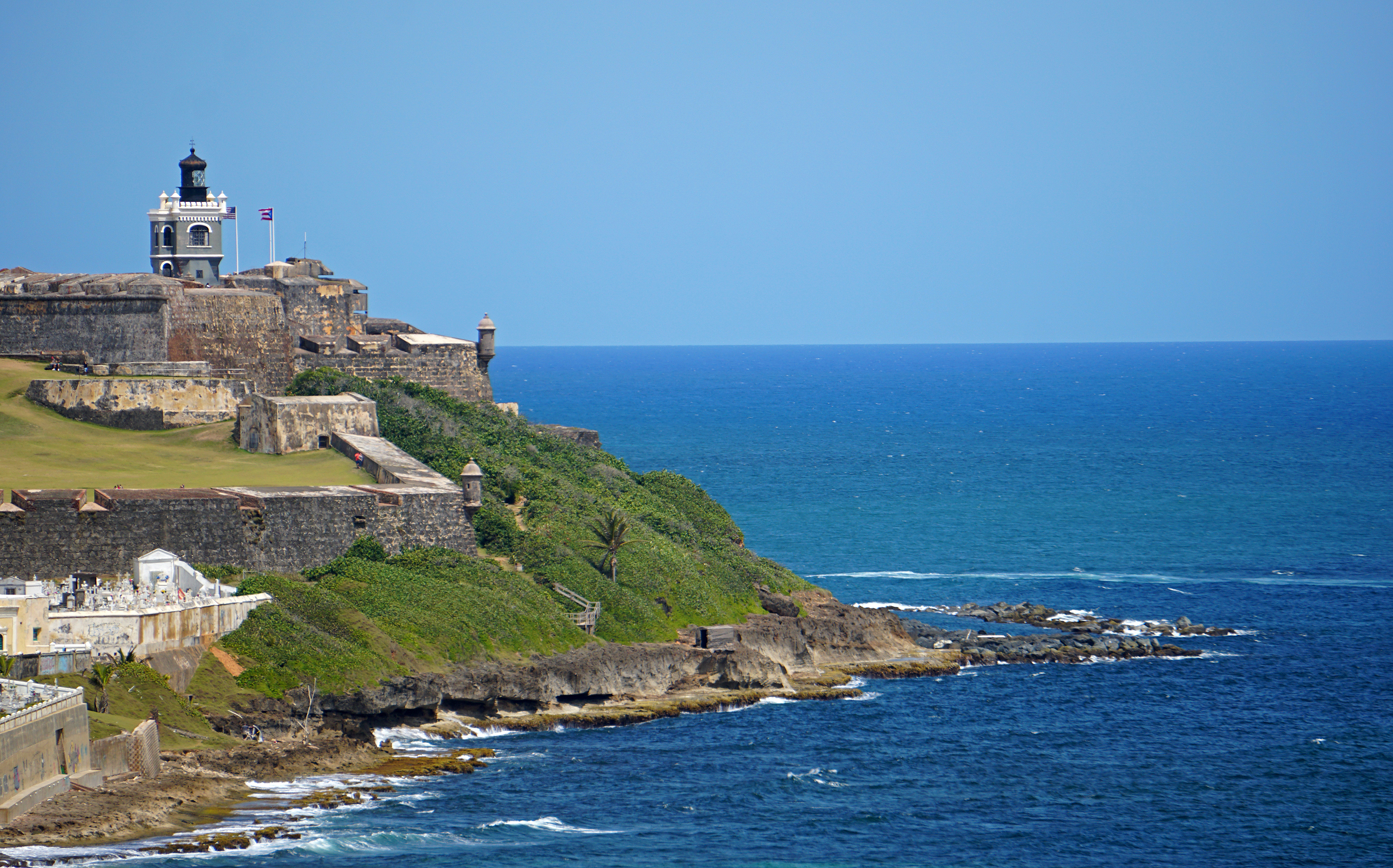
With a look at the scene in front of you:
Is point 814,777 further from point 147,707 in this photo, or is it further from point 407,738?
point 147,707

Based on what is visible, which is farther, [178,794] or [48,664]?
[48,664]

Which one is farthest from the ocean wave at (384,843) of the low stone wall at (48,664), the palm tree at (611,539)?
the palm tree at (611,539)

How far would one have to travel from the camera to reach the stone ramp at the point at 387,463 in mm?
52469

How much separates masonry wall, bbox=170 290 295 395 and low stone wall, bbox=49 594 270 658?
19.3 meters

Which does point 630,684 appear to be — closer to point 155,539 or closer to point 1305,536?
point 155,539

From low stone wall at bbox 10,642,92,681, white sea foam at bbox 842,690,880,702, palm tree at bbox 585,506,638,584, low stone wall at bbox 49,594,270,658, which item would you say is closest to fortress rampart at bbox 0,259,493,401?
palm tree at bbox 585,506,638,584

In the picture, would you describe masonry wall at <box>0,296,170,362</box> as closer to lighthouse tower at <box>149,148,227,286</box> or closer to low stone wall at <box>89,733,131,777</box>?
lighthouse tower at <box>149,148,227,286</box>

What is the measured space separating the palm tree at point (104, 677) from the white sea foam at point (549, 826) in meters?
8.55

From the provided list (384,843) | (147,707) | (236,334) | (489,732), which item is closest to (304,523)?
(489,732)

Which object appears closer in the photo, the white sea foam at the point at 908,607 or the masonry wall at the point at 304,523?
the masonry wall at the point at 304,523

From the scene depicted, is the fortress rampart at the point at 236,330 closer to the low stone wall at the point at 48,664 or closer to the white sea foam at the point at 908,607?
the white sea foam at the point at 908,607

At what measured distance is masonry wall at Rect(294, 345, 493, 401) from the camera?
63812 mm

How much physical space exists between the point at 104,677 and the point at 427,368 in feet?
94.6

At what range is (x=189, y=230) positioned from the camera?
7475cm
